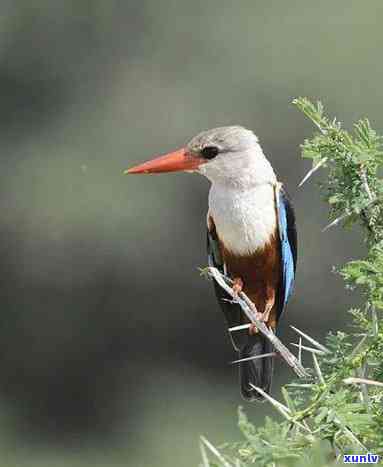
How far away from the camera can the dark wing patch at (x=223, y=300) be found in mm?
4137

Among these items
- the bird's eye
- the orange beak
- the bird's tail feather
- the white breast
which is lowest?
the bird's tail feather

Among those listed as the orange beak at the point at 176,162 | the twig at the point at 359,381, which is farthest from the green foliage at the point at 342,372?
the orange beak at the point at 176,162

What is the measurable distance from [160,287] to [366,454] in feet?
39.5

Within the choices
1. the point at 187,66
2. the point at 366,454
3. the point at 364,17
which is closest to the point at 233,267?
the point at 366,454

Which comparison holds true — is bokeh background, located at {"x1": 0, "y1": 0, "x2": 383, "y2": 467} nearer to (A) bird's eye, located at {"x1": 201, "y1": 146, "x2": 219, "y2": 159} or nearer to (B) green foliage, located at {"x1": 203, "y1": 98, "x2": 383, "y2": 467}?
(A) bird's eye, located at {"x1": 201, "y1": 146, "x2": 219, "y2": 159}

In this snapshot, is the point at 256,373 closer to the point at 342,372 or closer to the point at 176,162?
the point at 176,162

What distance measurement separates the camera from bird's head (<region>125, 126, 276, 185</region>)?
4.00 metres

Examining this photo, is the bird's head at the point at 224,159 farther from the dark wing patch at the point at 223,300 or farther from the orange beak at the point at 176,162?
the dark wing patch at the point at 223,300

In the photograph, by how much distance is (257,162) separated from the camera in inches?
161

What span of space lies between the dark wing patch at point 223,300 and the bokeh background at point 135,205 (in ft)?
24.7

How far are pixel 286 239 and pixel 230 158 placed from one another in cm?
35

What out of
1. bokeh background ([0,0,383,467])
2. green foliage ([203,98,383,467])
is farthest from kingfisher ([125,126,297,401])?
bokeh background ([0,0,383,467])

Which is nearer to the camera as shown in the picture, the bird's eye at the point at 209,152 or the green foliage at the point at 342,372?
the green foliage at the point at 342,372

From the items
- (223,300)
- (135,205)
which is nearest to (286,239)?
(223,300)
